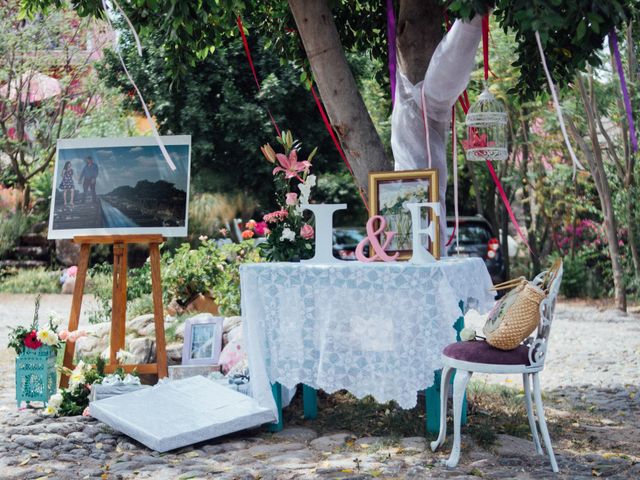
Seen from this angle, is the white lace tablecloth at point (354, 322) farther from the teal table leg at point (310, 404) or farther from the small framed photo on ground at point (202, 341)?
the small framed photo on ground at point (202, 341)

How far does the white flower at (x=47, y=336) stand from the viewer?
605 centimetres

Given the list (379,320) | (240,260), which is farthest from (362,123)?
(240,260)

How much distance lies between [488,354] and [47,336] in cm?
337

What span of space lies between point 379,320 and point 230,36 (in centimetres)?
351

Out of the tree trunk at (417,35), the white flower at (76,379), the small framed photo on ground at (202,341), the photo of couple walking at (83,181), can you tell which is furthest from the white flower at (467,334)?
the photo of couple walking at (83,181)

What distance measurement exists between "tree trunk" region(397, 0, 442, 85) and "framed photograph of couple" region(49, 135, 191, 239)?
1.88 metres

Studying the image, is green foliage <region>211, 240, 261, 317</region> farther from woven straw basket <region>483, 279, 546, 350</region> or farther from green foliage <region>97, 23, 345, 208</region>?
green foliage <region>97, 23, 345, 208</region>

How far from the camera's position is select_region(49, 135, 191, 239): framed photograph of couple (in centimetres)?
654

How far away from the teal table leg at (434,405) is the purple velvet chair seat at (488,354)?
23.1 inches

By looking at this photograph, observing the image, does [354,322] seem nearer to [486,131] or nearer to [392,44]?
[486,131]

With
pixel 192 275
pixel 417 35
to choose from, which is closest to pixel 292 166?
pixel 417 35

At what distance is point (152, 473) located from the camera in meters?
4.43

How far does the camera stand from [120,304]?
6414mm

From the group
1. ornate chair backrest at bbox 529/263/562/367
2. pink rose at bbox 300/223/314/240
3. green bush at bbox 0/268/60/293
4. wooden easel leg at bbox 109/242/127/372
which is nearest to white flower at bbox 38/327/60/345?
wooden easel leg at bbox 109/242/127/372
